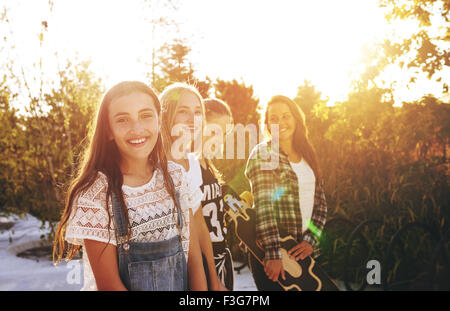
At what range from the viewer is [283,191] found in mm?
2791

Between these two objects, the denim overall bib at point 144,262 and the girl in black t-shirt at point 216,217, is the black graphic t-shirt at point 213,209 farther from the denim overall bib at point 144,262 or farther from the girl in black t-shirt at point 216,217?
the denim overall bib at point 144,262

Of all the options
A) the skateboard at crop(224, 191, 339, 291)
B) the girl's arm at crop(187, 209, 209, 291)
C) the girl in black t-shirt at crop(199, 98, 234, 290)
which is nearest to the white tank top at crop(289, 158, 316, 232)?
the skateboard at crop(224, 191, 339, 291)

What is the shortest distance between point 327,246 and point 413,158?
1.67m

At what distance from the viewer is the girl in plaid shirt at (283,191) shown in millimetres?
2670

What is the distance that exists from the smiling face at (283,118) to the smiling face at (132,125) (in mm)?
1552

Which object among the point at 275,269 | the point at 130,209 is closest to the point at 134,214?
the point at 130,209

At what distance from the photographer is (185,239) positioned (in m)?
1.79

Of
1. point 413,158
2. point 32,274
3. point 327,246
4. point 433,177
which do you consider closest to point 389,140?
point 413,158

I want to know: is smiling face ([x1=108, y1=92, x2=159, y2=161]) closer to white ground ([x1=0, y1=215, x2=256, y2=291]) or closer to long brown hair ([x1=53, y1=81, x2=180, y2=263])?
long brown hair ([x1=53, y1=81, x2=180, y2=263])

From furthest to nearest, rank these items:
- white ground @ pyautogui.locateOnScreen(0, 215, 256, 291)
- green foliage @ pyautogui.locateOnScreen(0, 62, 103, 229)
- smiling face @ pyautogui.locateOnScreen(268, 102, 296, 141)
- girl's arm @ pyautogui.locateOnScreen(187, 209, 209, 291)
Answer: green foliage @ pyautogui.locateOnScreen(0, 62, 103, 229)
white ground @ pyautogui.locateOnScreen(0, 215, 256, 291)
smiling face @ pyautogui.locateOnScreen(268, 102, 296, 141)
girl's arm @ pyautogui.locateOnScreen(187, 209, 209, 291)

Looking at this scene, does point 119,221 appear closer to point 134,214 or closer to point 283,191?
point 134,214

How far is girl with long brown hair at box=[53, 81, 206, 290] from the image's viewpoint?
5.00ft

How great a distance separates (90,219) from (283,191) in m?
1.57

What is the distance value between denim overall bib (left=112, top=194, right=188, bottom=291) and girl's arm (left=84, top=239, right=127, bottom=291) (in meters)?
0.04
